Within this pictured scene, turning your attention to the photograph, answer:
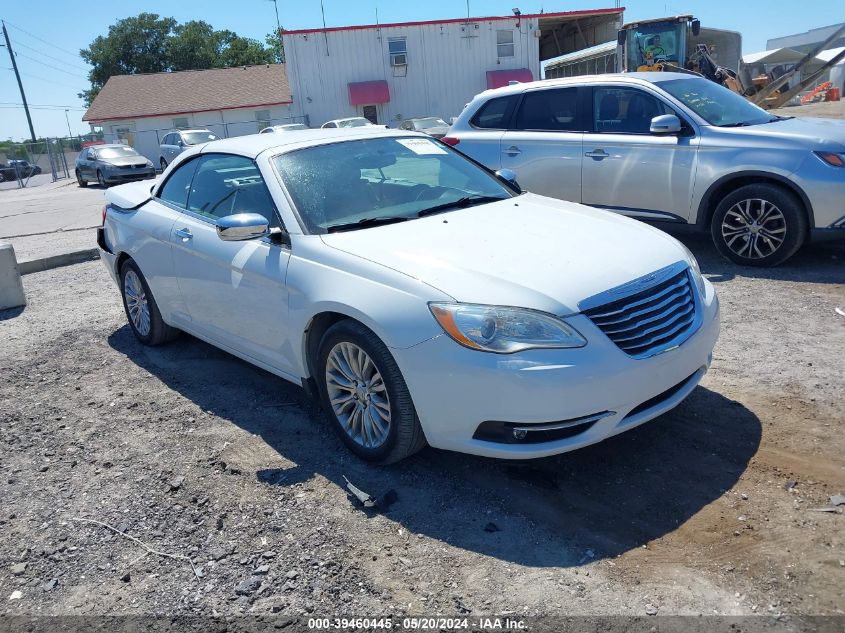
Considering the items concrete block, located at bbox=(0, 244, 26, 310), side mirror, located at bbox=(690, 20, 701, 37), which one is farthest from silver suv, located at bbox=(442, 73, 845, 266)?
side mirror, located at bbox=(690, 20, 701, 37)

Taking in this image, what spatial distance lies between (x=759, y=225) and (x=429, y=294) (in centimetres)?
475

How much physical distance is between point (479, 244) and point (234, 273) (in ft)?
5.10

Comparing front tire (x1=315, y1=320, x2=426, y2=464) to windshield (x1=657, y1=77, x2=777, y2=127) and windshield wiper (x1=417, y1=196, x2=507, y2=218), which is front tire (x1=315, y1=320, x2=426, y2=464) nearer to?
windshield wiper (x1=417, y1=196, x2=507, y2=218)

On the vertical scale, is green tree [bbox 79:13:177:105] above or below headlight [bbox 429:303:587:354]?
above

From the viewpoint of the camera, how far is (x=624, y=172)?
7547mm

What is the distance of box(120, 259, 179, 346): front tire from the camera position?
573 centimetres

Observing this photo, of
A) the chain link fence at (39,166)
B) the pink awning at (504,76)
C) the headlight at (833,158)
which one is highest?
the pink awning at (504,76)

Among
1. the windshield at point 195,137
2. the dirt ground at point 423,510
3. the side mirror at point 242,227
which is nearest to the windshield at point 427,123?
the windshield at point 195,137

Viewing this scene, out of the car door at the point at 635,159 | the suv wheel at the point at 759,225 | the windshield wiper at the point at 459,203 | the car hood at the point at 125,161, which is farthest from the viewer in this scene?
the car hood at the point at 125,161

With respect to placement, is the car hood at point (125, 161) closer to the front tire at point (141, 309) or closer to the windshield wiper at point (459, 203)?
the front tire at point (141, 309)

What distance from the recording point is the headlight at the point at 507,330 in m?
3.17

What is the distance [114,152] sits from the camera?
90.6ft

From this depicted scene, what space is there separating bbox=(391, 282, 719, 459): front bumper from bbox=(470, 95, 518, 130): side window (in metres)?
5.64

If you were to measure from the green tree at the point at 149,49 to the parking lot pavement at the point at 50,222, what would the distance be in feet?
154
